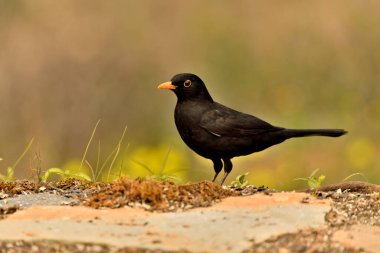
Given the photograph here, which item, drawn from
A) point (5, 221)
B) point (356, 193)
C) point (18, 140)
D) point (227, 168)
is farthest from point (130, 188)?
point (18, 140)

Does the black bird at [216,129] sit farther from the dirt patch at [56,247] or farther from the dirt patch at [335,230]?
the dirt patch at [56,247]

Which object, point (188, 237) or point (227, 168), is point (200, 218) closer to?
point (188, 237)

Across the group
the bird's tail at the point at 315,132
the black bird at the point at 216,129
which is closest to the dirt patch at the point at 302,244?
the black bird at the point at 216,129

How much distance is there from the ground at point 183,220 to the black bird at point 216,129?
27.2 inches

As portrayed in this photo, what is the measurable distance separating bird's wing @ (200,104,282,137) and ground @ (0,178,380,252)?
781 mm

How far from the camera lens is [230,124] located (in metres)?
7.37

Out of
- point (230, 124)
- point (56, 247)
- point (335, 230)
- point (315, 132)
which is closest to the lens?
point (56, 247)

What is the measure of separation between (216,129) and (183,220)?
1.86 meters

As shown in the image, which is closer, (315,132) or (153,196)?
(153,196)

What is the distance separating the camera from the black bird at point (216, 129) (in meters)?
7.23

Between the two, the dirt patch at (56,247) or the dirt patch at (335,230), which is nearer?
the dirt patch at (56,247)

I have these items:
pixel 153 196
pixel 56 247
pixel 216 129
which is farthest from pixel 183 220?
pixel 216 129

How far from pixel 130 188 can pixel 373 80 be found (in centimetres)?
→ 701

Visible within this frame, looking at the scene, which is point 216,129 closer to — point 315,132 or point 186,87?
point 186,87
